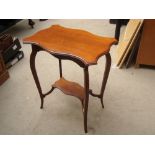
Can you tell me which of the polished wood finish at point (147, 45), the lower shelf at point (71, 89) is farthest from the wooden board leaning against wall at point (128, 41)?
the lower shelf at point (71, 89)

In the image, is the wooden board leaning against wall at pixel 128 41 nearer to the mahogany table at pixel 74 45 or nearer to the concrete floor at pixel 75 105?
the concrete floor at pixel 75 105

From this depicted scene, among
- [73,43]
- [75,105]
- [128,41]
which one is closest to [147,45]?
[128,41]

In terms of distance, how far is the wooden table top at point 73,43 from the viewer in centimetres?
106

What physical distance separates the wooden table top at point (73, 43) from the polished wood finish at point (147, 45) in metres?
0.80

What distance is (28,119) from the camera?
5.09 ft

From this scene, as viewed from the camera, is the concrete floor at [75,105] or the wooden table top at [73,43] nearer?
the wooden table top at [73,43]

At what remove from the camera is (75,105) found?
5.49 feet

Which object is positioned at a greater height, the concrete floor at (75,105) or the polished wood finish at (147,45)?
the polished wood finish at (147,45)

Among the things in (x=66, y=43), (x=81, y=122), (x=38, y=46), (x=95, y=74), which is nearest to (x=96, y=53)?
(x=66, y=43)

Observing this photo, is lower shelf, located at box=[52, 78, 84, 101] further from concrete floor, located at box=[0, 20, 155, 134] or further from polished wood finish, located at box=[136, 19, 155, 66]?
polished wood finish, located at box=[136, 19, 155, 66]

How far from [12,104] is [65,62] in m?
0.85

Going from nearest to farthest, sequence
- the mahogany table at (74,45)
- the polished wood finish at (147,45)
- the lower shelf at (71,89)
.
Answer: the mahogany table at (74,45)
the lower shelf at (71,89)
the polished wood finish at (147,45)

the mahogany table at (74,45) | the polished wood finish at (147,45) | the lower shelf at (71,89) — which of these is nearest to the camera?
the mahogany table at (74,45)

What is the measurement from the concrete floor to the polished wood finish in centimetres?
12
